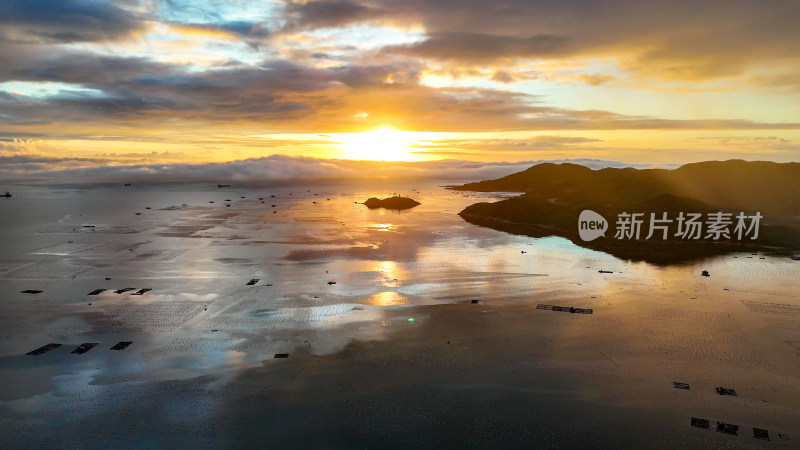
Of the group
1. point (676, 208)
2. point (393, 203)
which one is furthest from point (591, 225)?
point (393, 203)

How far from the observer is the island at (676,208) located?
7988 cm

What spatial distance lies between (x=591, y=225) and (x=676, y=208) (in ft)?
62.5

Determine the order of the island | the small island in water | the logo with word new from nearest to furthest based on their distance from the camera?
1. the island
2. the logo with word new
3. the small island in water

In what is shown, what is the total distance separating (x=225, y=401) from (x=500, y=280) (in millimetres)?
36392

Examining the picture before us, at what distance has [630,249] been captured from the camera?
259 ft

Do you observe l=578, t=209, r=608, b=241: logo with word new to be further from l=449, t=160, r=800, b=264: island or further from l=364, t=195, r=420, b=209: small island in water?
l=364, t=195, r=420, b=209: small island in water

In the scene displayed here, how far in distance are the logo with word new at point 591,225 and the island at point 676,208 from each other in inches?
50.8

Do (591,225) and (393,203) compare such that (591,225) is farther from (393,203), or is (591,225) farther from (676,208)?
(393,203)

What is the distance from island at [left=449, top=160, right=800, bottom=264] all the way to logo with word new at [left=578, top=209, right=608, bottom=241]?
4.24 feet

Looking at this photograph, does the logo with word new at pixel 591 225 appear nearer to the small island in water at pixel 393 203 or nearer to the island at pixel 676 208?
the island at pixel 676 208

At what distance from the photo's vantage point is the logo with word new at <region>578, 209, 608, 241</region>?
304 feet

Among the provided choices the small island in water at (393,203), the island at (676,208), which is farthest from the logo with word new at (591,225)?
the small island in water at (393,203)

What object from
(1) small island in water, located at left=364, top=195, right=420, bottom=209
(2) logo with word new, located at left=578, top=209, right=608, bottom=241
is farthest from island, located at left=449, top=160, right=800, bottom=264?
(1) small island in water, located at left=364, top=195, right=420, bottom=209

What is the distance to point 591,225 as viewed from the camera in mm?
99125
